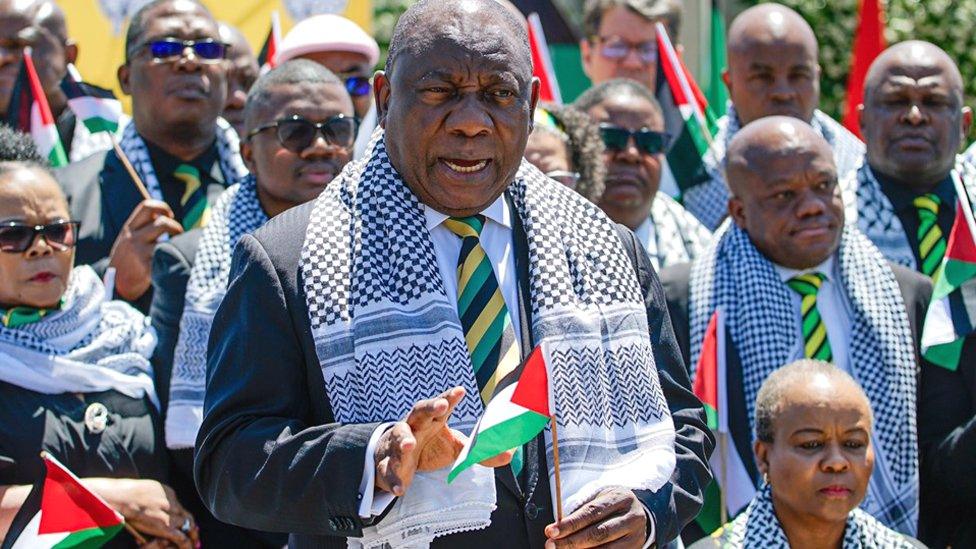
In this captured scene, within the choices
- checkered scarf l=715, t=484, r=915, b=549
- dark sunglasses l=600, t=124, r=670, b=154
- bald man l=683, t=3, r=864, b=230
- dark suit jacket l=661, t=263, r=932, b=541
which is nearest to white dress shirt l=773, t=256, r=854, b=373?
dark suit jacket l=661, t=263, r=932, b=541

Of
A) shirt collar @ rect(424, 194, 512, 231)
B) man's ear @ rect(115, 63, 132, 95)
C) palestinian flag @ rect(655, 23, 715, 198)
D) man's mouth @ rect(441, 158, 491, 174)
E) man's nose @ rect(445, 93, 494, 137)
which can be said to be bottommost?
palestinian flag @ rect(655, 23, 715, 198)

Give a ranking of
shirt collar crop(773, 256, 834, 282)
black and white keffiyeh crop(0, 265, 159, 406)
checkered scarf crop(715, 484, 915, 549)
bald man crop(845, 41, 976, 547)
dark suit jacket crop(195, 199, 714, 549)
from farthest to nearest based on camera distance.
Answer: bald man crop(845, 41, 976, 547), shirt collar crop(773, 256, 834, 282), checkered scarf crop(715, 484, 915, 549), black and white keffiyeh crop(0, 265, 159, 406), dark suit jacket crop(195, 199, 714, 549)

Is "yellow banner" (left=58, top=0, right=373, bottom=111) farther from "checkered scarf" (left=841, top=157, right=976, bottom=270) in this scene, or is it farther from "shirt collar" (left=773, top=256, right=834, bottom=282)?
"shirt collar" (left=773, top=256, right=834, bottom=282)

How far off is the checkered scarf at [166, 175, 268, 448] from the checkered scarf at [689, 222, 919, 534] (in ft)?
5.64

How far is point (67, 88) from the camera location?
7016 mm

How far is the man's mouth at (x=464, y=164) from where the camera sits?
3.46 meters

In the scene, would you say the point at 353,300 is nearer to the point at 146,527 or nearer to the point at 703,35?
the point at 146,527

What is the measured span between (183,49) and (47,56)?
0.86 meters

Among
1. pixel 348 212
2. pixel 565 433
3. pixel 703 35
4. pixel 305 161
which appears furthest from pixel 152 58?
pixel 703 35

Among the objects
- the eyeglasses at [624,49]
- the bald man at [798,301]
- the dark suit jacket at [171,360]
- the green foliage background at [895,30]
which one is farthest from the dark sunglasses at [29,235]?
the green foliage background at [895,30]

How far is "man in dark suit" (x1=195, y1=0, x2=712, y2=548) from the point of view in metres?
3.19

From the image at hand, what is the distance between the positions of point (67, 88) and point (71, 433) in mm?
2537

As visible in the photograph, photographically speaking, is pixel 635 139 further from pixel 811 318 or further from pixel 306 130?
pixel 306 130

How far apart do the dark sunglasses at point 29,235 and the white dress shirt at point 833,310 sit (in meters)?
2.59
